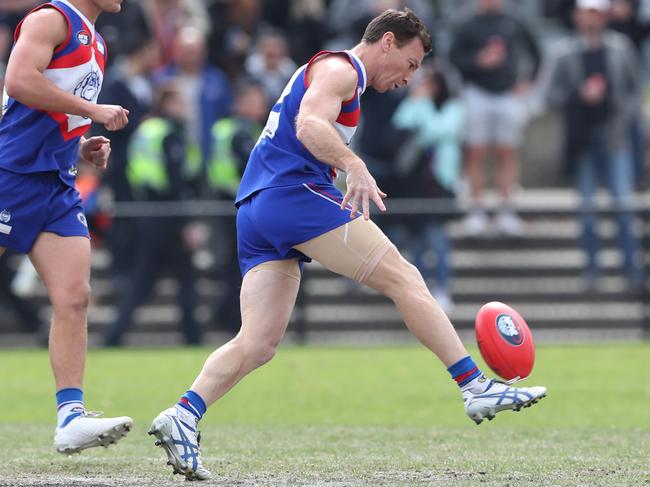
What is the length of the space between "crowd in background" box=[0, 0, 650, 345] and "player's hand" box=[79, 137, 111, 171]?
7.54 meters

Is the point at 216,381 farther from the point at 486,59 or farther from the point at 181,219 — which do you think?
the point at 486,59

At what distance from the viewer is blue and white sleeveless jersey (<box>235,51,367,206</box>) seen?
23.1 ft

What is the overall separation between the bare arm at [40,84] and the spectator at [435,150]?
9.11 m

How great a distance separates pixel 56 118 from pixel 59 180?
0.32 meters

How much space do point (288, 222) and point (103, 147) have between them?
4.42 feet

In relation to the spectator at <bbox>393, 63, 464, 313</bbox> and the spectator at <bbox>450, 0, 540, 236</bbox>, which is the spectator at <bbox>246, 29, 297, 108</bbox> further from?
the spectator at <bbox>450, 0, 540, 236</bbox>

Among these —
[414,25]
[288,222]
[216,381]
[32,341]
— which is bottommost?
[32,341]

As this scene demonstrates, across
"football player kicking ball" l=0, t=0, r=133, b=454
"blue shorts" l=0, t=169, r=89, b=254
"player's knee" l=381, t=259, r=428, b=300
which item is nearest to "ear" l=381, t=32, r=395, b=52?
"player's knee" l=381, t=259, r=428, b=300

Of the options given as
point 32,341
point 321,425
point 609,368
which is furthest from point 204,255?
point 321,425

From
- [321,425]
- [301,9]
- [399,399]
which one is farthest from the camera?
[301,9]

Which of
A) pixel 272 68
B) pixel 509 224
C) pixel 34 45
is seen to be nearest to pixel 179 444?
pixel 34 45

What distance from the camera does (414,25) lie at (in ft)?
23.7

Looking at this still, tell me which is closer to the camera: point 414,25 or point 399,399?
point 414,25

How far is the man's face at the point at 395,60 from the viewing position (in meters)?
7.18
